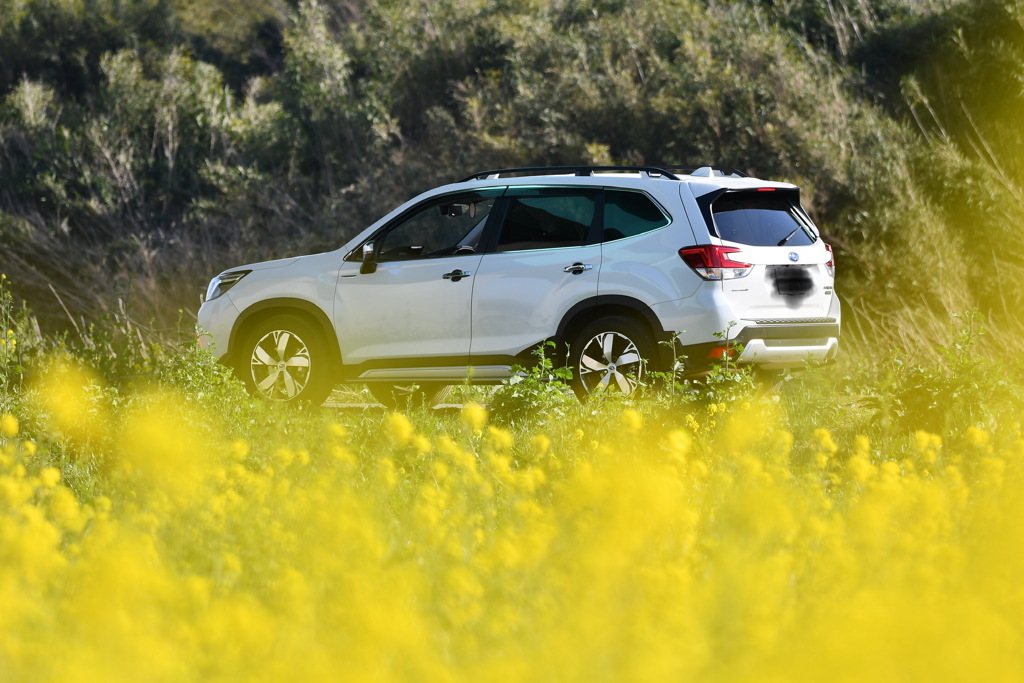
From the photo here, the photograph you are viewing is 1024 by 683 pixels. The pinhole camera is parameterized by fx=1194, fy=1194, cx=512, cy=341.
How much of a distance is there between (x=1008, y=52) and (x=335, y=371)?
29.7 feet

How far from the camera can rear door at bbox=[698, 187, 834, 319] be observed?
7352 millimetres

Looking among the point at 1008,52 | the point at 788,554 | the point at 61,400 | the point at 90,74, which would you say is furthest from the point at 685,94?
the point at 90,74

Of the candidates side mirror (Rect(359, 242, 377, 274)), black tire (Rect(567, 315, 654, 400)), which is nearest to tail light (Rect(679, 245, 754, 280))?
black tire (Rect(567, 315, 654, 400))

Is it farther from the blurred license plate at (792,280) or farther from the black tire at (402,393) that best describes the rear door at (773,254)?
the black tire at (402,393)

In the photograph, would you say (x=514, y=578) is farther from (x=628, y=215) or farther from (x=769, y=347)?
(x=628, y=215)

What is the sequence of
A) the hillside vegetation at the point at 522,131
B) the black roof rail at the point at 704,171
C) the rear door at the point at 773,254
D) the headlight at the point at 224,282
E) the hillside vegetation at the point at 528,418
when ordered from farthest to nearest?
1. the hillside vegetation at the point at 522,131
2. the headlight at the point at 224,282
3. the black roof rail at the point at 704,171
4. the rear door at the point at 773,254
5. the hillside vegetation at the point at 528,418

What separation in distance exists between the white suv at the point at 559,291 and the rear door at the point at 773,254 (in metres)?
0.01

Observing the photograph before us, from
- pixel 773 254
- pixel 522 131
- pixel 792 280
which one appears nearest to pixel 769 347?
pixel 792 280

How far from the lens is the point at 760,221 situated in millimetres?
7605

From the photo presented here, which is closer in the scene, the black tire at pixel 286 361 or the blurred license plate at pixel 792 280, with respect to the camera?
the blurred license plate at pixel 792 280

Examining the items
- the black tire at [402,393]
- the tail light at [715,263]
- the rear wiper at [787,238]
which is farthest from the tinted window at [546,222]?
the black tire at [402,393]

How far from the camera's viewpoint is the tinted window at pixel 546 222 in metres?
7.76

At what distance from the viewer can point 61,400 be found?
6605 mm

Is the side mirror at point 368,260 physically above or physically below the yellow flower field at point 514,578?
above
